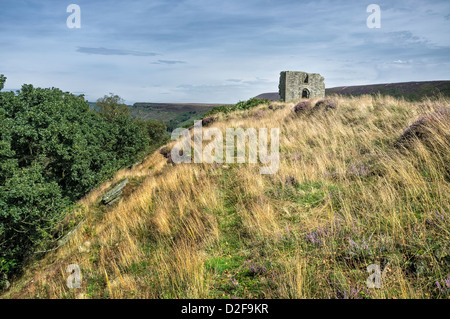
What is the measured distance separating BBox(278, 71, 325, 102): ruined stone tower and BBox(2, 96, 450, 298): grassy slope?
95.2 feet

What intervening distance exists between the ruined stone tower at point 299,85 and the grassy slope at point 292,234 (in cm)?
2903

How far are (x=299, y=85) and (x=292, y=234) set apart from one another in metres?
34.3

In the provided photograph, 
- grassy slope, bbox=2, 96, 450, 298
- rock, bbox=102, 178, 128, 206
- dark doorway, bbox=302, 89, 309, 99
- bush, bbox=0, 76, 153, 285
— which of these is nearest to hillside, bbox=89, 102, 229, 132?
dark doorway, bbox=302, 89, 309, 99

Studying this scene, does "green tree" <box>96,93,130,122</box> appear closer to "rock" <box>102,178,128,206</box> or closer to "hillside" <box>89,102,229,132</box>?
"rock" <box>102,178,128,206</box>

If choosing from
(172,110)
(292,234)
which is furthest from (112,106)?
(172,110)

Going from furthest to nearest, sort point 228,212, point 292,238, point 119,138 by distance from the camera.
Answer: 1. point 119,138
2. point 228,212
3. point 292,238

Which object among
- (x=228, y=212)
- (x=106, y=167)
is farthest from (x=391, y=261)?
(x=106, y=167)

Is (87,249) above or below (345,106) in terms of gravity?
below

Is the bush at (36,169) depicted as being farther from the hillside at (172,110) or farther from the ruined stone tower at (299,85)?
the hillside at (172,110)

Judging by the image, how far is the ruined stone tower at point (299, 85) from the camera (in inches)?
1325

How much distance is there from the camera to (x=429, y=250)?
101 inches

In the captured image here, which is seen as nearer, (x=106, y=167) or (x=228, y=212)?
(x=228, y=212)

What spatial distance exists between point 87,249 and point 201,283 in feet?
14.1

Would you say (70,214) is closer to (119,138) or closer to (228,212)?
(228,212)
